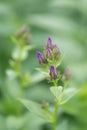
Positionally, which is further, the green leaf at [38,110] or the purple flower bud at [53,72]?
the green leaf at [38,110]

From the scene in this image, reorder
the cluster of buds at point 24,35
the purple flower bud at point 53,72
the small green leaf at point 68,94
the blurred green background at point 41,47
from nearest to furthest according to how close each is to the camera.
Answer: the purple flower bud at point 53,72
the small green leaf at point 68,94
the cluster of buds at point 24,35
the blurred green background at point 41,47

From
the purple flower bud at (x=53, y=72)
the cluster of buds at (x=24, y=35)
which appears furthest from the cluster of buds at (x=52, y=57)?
the cluster of buds at (x=24, y=35)

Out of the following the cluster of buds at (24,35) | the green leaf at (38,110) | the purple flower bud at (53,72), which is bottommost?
the green leaf at (38,110)

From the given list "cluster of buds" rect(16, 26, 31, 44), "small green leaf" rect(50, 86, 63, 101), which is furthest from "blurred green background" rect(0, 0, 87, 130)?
"small green leaf" rect(50, 86, 63, 101)

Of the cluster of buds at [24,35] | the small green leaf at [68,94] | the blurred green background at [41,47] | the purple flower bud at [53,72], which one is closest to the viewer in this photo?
the purple flower bud at [53,72]

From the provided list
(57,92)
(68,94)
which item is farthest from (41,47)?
(57,92)

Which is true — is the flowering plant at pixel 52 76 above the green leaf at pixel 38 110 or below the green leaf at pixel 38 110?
above

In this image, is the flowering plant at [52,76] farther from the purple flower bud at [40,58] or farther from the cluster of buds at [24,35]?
the cluster of buds at [24,35]

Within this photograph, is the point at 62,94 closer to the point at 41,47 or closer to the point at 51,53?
the point at 51,53

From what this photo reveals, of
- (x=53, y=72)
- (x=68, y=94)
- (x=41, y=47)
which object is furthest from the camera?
(x=41, y=47)
